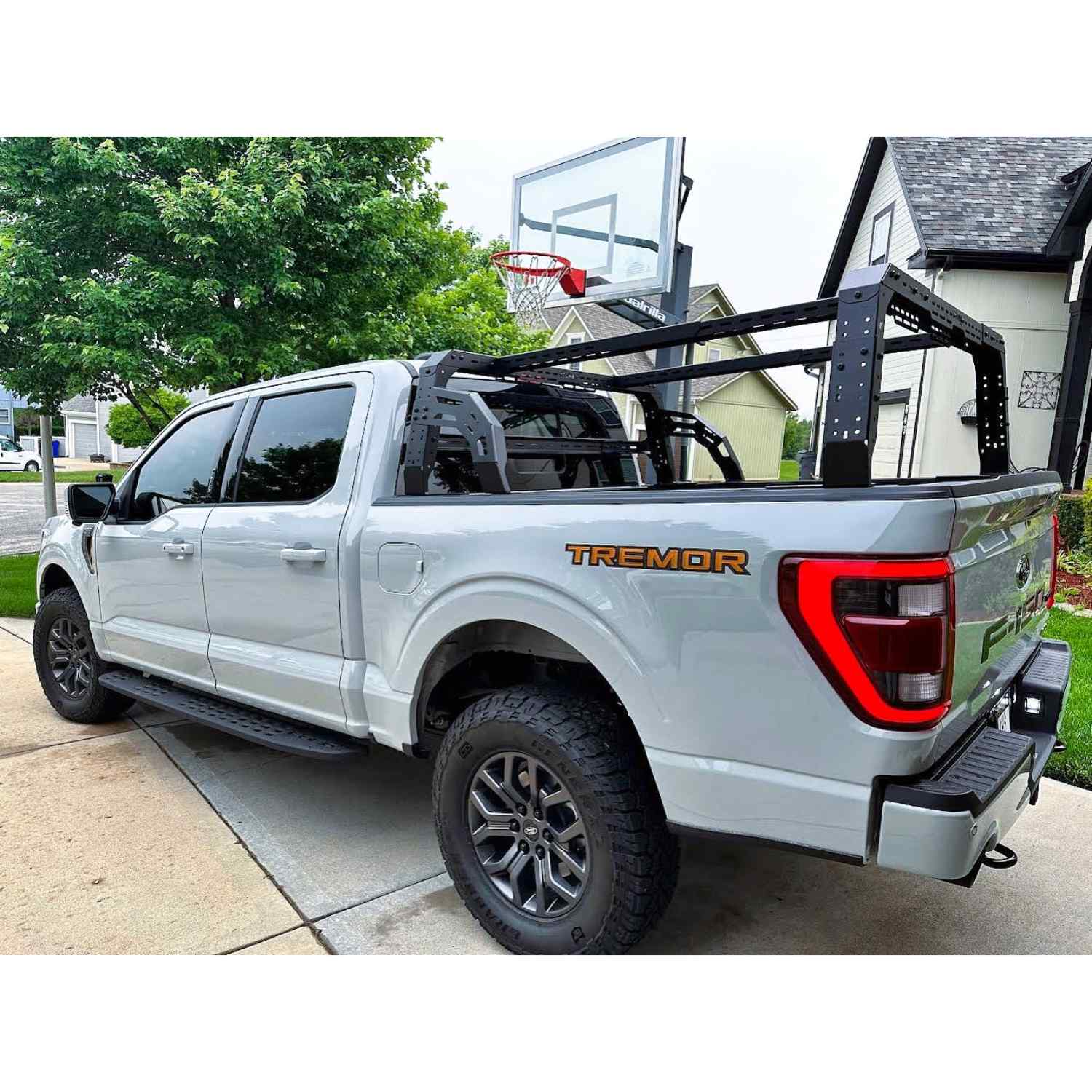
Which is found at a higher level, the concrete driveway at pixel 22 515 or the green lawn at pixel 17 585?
the green lawn at pixel 17 585

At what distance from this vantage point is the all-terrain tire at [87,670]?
4.86m

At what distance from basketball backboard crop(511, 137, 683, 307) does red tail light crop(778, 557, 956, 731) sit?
22.3 feet

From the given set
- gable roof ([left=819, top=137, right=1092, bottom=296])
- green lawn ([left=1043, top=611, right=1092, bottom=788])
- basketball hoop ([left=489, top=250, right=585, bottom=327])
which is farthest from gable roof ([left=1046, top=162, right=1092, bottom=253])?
green lawn ([left=1043, top=611, right=1092, bottom=788])

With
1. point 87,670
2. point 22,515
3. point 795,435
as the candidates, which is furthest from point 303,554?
point 795,435

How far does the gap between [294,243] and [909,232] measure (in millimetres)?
11849

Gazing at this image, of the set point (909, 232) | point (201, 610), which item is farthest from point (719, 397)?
point (201, 610)

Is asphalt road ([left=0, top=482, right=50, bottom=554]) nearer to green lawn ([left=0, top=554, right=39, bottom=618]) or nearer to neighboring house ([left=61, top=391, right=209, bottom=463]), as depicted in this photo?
green lawn ([left=0, top=554, right=39, bottom=618])

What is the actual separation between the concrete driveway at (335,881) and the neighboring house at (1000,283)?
11.6 m

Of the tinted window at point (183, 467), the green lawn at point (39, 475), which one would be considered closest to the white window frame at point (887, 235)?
the tinted window at point (183, 467)

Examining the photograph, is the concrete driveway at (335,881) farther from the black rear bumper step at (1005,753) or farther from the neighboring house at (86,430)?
the neighboring house at (86,430)

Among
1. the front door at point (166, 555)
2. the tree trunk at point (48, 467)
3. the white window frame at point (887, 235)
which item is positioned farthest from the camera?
the white window frame at point (887, 235)

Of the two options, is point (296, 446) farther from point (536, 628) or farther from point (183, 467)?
point (536, 628)

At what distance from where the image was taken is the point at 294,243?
8820 millimetres

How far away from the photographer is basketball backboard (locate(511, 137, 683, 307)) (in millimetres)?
8398
